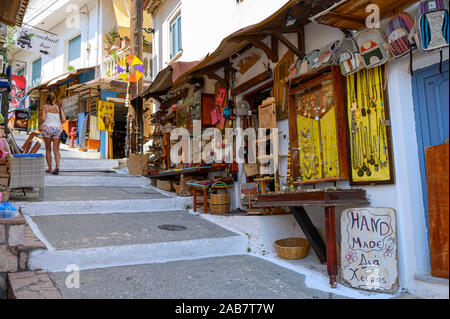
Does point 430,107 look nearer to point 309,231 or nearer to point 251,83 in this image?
point 309,231

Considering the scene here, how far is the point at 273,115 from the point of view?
5.43 meters

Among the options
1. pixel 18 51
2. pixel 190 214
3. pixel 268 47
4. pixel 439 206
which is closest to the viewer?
pixel 439 206

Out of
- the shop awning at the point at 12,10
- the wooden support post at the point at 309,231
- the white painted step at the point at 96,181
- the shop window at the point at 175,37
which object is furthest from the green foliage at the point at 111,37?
the wooden support post at the point at 309,231

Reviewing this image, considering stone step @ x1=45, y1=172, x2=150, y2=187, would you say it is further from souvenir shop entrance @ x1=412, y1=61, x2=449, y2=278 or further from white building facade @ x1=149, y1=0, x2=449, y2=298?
souvenir shop entrance @ x1=412, y1=61, x2=449, y2=278

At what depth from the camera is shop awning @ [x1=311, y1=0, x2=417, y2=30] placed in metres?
3.36

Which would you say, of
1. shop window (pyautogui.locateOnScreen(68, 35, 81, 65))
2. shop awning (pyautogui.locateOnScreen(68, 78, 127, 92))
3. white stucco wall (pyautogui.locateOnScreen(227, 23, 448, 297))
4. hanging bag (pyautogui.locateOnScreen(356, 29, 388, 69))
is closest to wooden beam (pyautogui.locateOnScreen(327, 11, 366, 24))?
hanging bag (pyautogui.locateOnScreen(356, 29, 388, 69))

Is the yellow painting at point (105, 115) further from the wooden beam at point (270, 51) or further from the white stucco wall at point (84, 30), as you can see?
the wooden beam at point (270, 51)

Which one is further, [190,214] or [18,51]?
[18,51]

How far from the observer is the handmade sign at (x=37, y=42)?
1066cm

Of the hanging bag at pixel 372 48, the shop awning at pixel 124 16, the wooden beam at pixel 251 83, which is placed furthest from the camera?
the shop awning at pixel 124 16

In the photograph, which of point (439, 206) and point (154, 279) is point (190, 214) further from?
point (439, 206)

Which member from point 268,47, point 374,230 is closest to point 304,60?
point 268,47

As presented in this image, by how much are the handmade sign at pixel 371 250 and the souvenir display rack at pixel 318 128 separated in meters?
0.71
